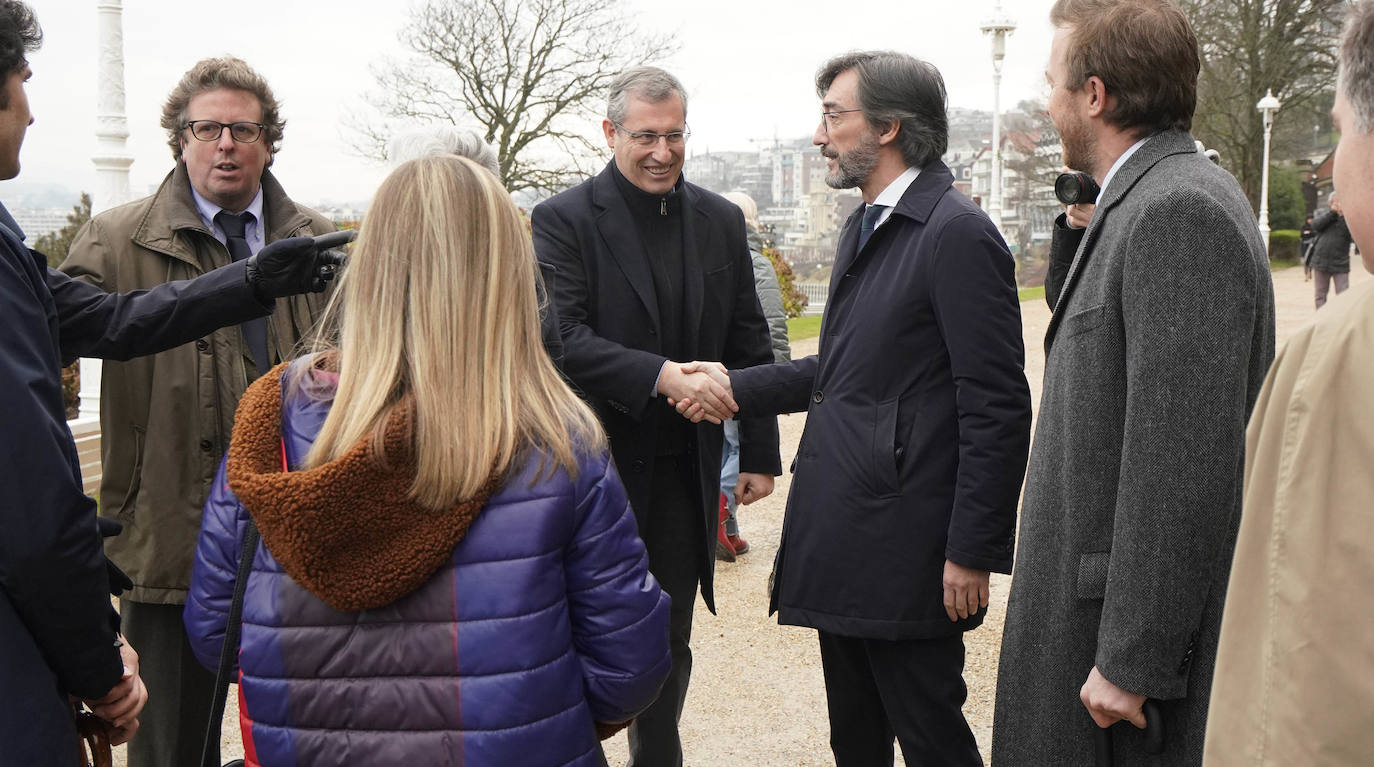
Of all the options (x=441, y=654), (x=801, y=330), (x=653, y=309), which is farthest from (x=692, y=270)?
(x=801, y=330)

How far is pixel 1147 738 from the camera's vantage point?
7.15ft

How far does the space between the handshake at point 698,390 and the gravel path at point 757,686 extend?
1.50 m

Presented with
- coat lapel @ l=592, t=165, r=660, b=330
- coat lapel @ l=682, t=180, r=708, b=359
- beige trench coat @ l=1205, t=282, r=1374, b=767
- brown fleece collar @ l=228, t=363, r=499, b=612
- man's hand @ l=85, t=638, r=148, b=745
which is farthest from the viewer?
coat lapel @ l=682, t=180, r=708, b=359

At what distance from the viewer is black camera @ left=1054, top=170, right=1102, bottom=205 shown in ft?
8.93

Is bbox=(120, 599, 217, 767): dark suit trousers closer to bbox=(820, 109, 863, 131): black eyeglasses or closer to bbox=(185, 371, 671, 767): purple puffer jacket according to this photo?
bbox=(185, 371, 671, 767): purple puffer jacket

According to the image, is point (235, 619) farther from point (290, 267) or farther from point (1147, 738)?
point (1147, 738)

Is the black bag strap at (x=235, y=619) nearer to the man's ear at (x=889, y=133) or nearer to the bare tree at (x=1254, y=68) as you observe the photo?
the man's ear at (x=889, y=133)

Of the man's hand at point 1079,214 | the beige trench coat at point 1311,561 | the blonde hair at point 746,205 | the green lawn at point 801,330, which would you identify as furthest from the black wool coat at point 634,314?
the green lawn at point 801,330

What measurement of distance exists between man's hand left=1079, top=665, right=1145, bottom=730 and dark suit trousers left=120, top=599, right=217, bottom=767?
242 cm

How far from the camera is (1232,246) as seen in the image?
2082 mm

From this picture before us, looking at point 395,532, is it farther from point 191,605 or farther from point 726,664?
point 726,664

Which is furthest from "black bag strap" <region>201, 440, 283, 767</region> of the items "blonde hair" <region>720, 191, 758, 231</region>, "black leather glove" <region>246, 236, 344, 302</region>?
"blonde hair" <region>720, 191, 758, 231</region>

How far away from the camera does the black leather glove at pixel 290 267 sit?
282cm

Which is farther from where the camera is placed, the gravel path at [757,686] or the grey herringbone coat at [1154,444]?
the gravel path at [757,686]
